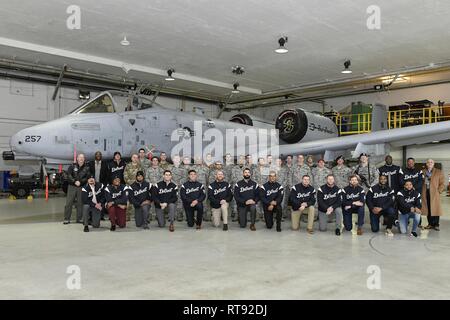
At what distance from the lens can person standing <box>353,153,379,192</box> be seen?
8.75 m

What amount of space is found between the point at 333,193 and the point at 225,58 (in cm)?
724

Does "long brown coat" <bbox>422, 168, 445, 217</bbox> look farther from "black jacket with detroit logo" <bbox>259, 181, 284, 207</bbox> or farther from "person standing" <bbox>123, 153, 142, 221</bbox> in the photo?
"person standing" <bbox>123, 153, 142, 221</bbox>

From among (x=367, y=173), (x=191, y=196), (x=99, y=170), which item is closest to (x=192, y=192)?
(x=191, y=196)

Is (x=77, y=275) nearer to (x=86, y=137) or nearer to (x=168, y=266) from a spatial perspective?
(x=168, y=266)

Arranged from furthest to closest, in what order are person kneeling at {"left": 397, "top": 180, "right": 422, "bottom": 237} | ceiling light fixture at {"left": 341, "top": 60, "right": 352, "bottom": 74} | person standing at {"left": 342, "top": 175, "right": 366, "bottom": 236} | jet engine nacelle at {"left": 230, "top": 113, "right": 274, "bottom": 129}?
jet engine nacelle at {"left": 230, "top": 113, "right": 274, "bottom": 129} < ceiling light fixture at {"left": 341, "top": 60, "right": 352, "bottom": 74} < person standing at {"left": 342, "top": 175, "right": 366, "bottom": 236} < person kneeling at {"left": 397, "top": 180, "right": 422, "bottom": 237}

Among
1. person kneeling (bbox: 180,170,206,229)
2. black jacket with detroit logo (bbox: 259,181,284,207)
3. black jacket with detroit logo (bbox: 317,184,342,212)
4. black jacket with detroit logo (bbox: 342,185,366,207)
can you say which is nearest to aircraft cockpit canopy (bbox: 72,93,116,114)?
person kneeling (bbox: 180,170,206,229)

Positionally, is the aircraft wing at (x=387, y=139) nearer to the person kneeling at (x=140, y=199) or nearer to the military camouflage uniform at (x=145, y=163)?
the military camouflage uniform at (x=145, y=163)

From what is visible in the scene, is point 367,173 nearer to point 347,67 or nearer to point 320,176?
point 320,176

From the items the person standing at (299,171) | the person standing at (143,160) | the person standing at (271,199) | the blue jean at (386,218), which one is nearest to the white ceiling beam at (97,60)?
the person standing at (143,160)

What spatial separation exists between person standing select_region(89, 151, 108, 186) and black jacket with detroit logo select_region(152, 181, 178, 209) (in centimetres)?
139

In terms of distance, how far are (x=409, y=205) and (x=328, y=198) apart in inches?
61.5

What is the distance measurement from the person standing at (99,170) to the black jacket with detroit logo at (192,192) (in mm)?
1881

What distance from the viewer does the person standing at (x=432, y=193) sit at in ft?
27.0

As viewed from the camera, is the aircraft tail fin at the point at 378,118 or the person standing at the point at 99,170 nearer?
the person standing at the point at 99,170
